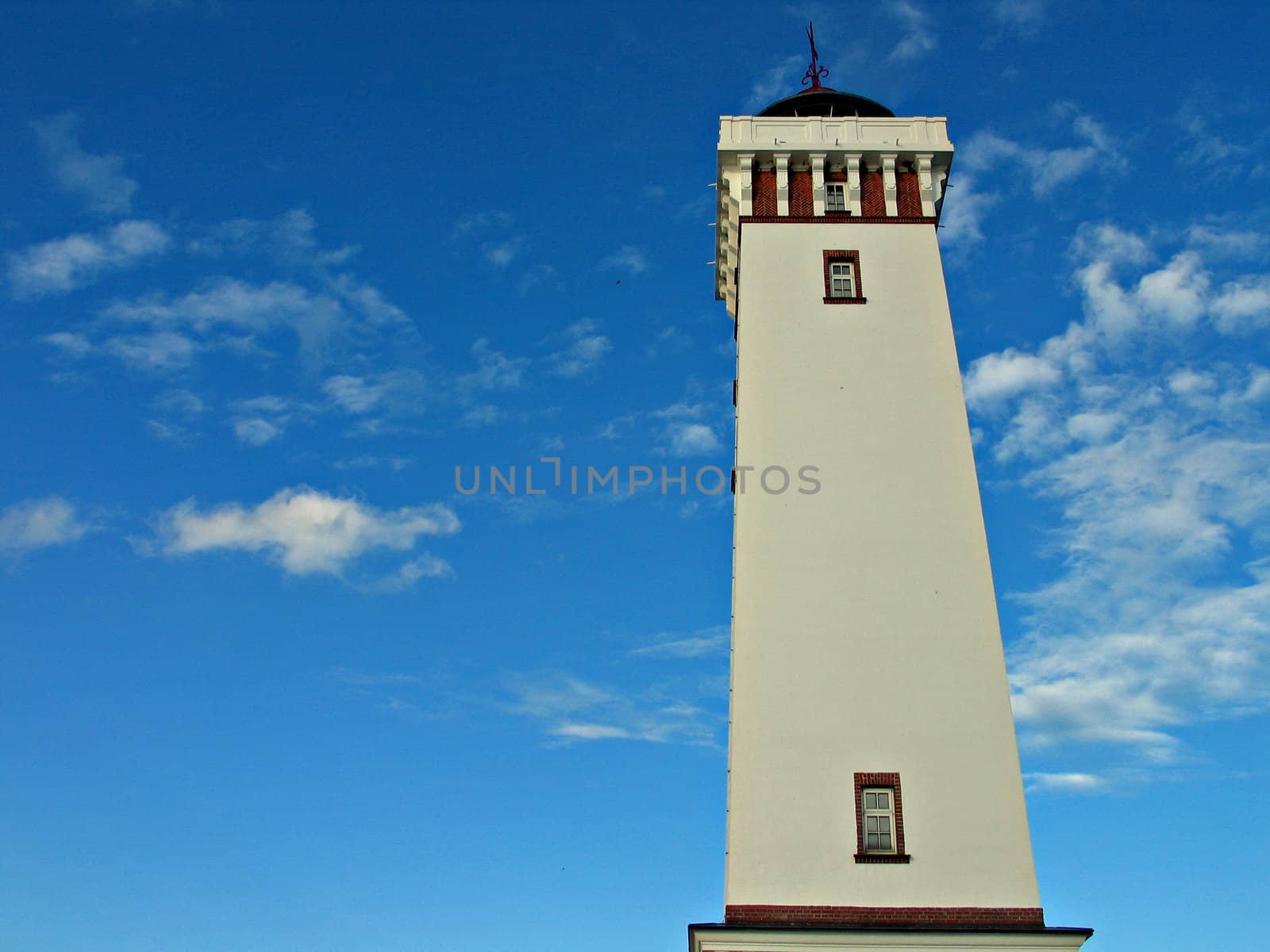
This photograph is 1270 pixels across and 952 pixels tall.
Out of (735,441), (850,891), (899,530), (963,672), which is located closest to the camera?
(850,891)

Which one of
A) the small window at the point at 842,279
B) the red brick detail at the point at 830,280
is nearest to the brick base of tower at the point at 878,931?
the red brick detail at the point at 830,280

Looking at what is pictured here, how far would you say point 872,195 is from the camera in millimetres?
26734

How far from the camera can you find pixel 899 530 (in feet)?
71.5

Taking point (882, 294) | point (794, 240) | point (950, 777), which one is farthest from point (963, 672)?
point (794, 240)

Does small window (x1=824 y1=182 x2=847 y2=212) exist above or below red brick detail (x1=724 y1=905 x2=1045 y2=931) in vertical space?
above

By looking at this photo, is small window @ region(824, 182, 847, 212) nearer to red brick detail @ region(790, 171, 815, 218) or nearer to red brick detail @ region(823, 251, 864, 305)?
red brick detail @ region(790, 171, 815, 218)

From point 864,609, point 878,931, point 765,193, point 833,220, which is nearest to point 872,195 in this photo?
point 833,220

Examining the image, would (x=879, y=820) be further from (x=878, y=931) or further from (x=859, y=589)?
(x=859, y=589)

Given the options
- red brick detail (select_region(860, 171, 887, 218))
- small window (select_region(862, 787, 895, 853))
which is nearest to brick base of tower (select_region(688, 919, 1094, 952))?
small window (select_region(862, 787, 895, 853))

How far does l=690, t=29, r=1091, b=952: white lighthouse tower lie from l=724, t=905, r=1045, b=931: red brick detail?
1.7 inches

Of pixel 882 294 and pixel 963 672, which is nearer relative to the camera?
pixel 963 672

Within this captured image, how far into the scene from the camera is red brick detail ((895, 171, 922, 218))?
86.6 ft

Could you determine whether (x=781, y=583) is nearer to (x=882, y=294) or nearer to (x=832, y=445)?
(x=832, y=445)

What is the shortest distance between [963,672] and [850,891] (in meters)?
4.71
